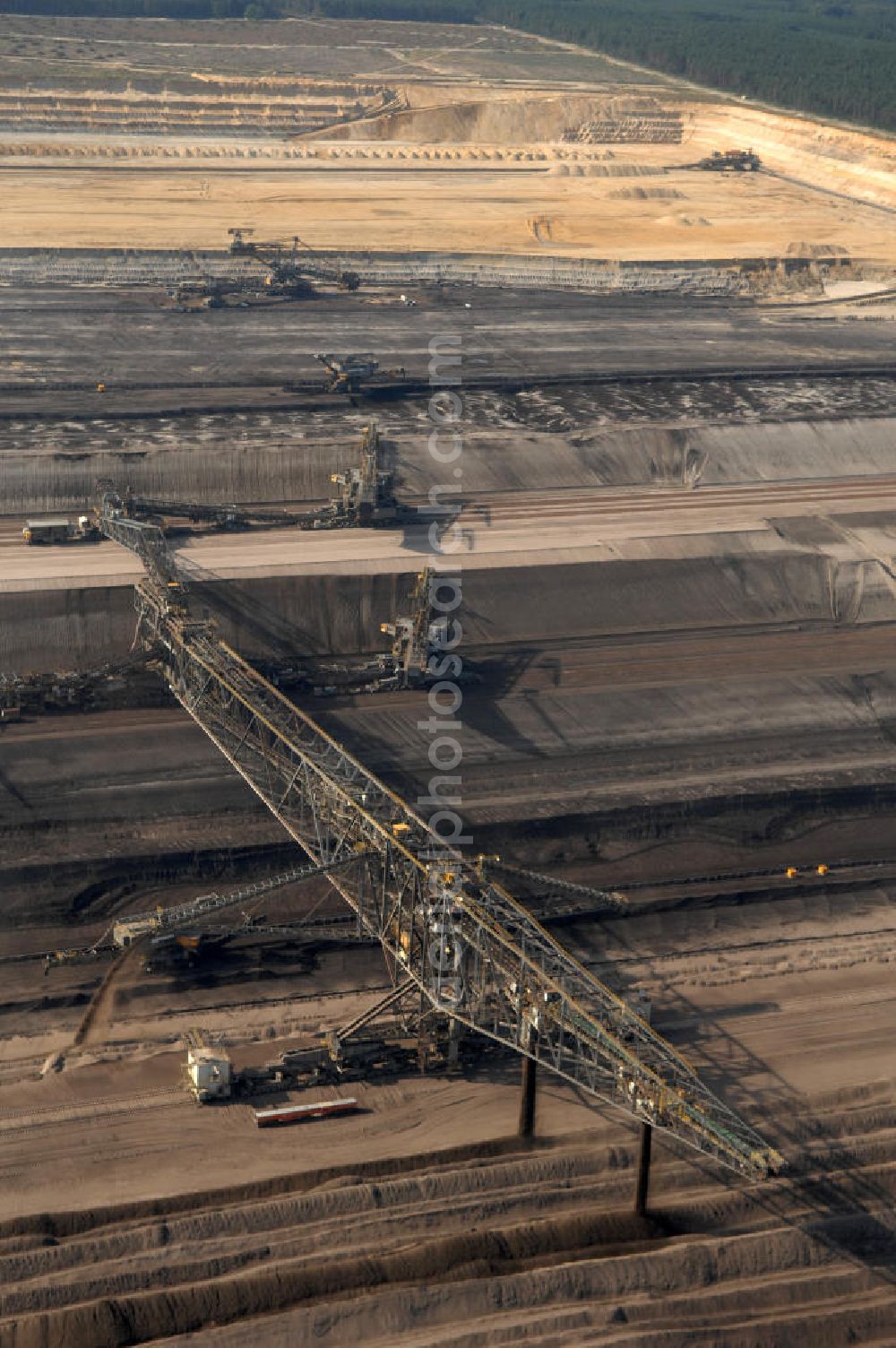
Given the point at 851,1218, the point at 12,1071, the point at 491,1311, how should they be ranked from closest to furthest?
the point at 491,1311 → the point at 851,1218 → the point at 12,1071

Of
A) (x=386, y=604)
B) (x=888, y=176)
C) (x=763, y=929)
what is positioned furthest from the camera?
(x=888, y=176)

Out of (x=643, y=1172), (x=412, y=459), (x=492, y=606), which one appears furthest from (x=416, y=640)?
(x=643, y=1172)

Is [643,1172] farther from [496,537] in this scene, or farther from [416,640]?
[496,537]

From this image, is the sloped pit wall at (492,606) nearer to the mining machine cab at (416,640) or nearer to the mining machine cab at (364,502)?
the mining machine cab at (416,640)

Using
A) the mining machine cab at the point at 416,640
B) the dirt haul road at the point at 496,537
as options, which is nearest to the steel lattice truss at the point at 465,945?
the mining machine cab at the point at 416,640

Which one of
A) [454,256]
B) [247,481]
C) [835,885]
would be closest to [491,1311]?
[835,885]

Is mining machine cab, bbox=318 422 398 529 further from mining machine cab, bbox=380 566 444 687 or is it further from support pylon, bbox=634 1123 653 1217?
support pylon, bbox=634 1123 653 1217

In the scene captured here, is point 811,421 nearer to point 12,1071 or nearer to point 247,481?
point 247,481

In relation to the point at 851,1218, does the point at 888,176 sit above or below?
above
